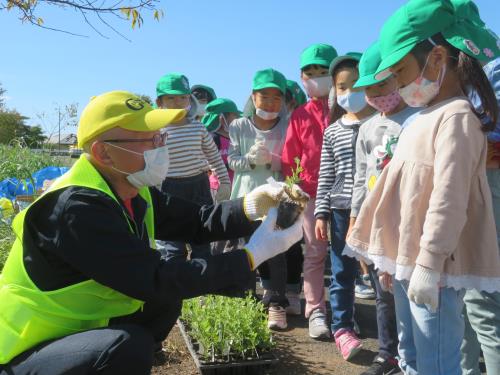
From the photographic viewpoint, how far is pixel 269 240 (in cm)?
208

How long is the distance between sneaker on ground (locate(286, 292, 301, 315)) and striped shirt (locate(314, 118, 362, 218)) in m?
1.03

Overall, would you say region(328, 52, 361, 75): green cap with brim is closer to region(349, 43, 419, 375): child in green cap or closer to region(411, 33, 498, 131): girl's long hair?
region(349, 43, 419, 375): child in green cap

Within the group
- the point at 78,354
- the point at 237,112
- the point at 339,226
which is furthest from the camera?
the point at 237,112

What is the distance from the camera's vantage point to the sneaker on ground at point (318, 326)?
11.3 feet

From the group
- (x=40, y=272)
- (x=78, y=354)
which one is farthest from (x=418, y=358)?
(x=40, y=272)

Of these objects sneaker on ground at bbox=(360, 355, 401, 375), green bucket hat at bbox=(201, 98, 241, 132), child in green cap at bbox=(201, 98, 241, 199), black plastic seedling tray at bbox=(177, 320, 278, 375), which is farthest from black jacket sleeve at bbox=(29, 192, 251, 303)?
green bucket hat at bbox=(201, 98, 241, 132)

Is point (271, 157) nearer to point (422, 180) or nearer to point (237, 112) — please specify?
point (422, 180)

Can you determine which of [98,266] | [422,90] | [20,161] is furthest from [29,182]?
[422,90]

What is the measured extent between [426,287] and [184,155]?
2.61 m

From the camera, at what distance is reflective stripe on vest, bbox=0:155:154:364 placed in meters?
1.92

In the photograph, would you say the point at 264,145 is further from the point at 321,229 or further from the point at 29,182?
the point at 29,182

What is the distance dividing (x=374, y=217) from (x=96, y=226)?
1105mm

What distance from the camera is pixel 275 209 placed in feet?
7.33

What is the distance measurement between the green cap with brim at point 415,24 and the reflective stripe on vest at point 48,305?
1268 millimetres
